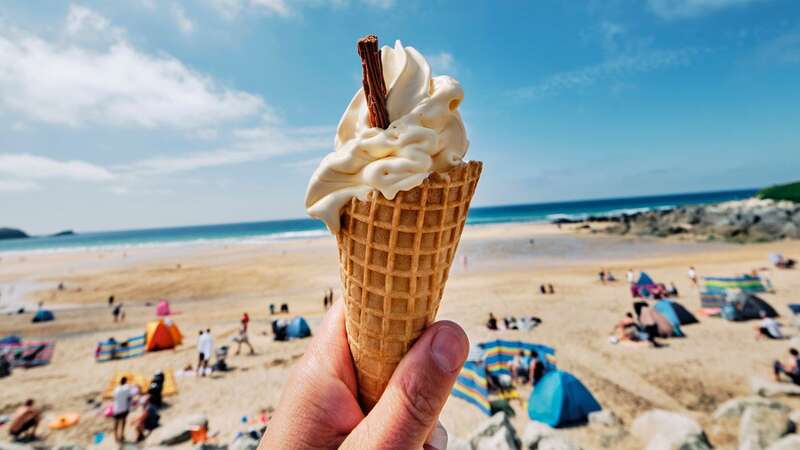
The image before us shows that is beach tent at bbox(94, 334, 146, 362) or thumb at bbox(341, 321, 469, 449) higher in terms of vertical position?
thumb at bbox(341, 321, 469, 449)

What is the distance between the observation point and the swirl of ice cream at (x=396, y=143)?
2342mm

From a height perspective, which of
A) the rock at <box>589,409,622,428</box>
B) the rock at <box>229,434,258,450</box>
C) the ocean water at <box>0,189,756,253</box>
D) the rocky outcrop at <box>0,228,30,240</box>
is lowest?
the rock at <box>589,409,622,428</box>

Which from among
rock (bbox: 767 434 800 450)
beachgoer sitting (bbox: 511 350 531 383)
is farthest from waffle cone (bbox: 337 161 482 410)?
beachgoer sitting (bbox: 511 350 531 383)

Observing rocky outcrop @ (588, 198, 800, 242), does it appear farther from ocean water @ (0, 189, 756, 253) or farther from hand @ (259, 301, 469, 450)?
hand @ (259, 301, 469, 450)

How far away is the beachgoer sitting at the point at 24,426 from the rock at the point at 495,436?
9.50 metres

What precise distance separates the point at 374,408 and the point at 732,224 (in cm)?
5021

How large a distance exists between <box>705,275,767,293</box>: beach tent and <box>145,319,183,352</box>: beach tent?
748 inches

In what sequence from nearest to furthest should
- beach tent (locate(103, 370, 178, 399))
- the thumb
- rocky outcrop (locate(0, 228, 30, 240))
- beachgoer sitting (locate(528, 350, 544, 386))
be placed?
the thumb, beachgoer sitting (locate(528, 350, 544, 386)), beach tent (locate(103, 370, 178, 399)), rocky outcrop (locate(0, 228, 30, 240))

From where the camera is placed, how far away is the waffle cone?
2.44 meters

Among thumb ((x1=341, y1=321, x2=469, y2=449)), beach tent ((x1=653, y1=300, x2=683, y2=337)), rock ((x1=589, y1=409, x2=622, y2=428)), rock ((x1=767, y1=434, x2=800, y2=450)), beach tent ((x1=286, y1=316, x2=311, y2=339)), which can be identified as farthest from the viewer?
beach tent ((x1=286, y1=316, x2=311, y2=339))

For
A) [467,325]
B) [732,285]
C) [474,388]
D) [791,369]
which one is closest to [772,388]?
[791,369]

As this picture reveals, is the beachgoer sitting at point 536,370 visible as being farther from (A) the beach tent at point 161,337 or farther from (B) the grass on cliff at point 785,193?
(B) the grass on cliff at point 785,193

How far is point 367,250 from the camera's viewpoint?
258 cm

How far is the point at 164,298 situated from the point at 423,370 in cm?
2531
